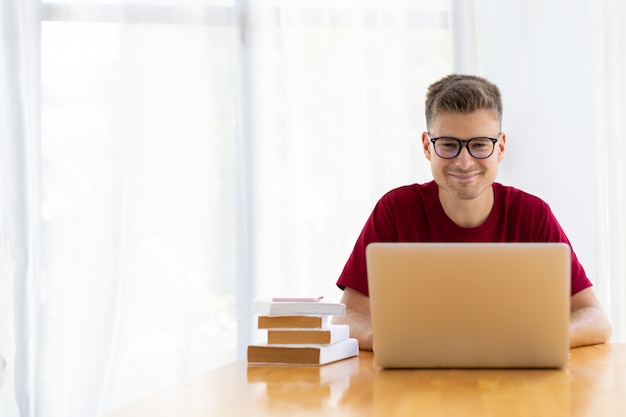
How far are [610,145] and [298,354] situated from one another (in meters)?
2.39

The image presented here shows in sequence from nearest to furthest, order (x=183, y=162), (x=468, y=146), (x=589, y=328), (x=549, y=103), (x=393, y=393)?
(x=393, y=393), (x=589, y=328), (x=468, y=146), (x=549, y=103), (x=183, y=162)

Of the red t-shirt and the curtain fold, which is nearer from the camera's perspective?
the red t-shirt

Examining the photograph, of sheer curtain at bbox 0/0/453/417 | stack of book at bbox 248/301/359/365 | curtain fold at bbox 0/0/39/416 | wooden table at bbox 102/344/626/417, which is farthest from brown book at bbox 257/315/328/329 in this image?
curtain fold at bbox 0/0/39/416

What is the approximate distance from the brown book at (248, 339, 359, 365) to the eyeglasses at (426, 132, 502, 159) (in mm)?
695

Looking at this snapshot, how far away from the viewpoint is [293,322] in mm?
1689

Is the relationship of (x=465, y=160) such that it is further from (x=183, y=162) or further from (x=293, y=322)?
(x=183, y=162)

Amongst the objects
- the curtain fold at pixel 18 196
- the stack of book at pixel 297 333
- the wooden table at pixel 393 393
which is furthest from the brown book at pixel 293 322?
the curtain fold at pixel 18 196

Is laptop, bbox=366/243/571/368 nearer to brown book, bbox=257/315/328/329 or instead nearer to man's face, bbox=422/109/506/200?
brown book, bbox=257/315/328/329

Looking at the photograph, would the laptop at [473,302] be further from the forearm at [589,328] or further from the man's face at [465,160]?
the man's face at [465,160]

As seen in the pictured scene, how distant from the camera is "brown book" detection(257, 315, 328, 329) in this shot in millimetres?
1672

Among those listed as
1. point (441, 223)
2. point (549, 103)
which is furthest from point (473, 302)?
point (549, 103)

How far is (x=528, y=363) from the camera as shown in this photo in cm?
147

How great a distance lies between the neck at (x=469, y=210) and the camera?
2326 millimetres

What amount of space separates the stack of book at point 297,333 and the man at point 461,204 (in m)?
0.26
